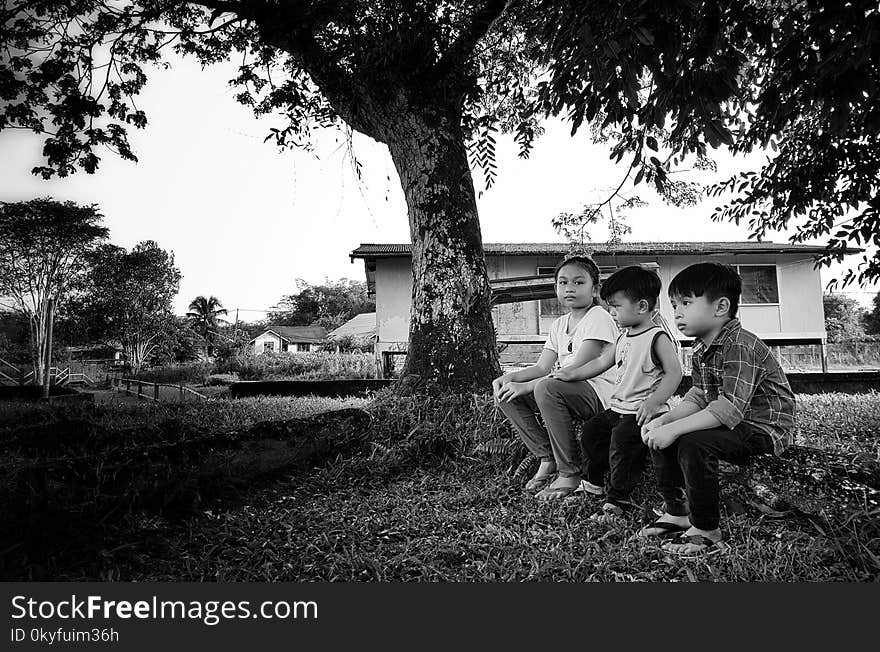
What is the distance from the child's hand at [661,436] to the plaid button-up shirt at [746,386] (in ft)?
0.56

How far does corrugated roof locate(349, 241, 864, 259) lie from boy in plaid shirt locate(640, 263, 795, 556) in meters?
13.2

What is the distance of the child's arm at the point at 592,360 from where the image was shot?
112 inches

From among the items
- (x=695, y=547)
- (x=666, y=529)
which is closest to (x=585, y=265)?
(x=666, y=529)

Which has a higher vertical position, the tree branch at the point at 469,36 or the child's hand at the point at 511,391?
the tree branch at the point at 469,36

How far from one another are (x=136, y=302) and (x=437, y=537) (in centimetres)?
2567

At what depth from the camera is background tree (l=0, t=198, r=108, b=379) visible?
1045 centimetres

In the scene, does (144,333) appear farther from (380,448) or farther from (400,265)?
(380,448)

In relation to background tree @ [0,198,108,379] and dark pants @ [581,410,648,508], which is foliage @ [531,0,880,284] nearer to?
dark pants @ [581,410,648,508]

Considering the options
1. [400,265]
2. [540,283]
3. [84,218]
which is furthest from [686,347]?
[84,218]

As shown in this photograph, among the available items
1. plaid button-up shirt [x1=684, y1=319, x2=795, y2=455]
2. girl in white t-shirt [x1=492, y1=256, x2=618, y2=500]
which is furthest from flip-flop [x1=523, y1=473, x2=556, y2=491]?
plaid button-up shirt [x1=684, y1=319, x2=795, y2=455]

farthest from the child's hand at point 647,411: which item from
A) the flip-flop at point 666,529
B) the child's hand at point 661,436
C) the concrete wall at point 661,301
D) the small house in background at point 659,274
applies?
the concrete wall at point 661,301

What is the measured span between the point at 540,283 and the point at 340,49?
6.77m

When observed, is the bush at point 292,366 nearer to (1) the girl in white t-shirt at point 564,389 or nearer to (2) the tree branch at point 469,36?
(2) the tree branch at point 469,36

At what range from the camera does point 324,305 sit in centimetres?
6034
